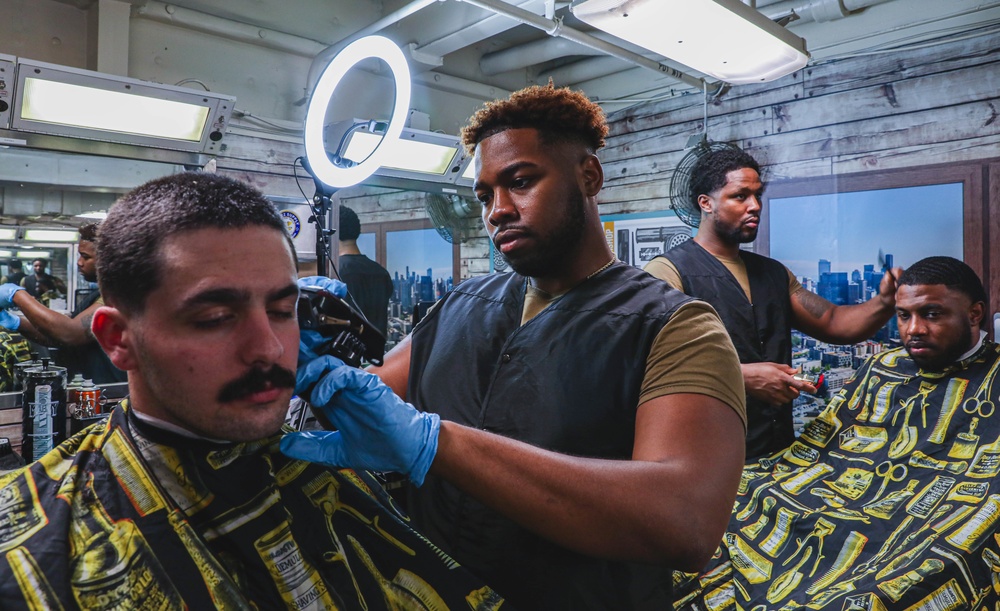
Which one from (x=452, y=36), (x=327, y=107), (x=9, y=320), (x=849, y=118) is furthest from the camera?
(x=452, y=36)

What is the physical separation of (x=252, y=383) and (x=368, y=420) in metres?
0.19

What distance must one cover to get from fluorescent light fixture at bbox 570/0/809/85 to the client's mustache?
1.78m

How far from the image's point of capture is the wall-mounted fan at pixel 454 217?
4.41 meters

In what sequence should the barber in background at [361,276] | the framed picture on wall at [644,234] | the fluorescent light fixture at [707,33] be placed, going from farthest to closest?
the framed picture on wall at [644,234] < the barber in background at [361,276] < the fluorescent light fixture at [707,33]

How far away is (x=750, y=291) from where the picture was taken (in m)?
2.78

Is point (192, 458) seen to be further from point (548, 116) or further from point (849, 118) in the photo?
point (849, 118)

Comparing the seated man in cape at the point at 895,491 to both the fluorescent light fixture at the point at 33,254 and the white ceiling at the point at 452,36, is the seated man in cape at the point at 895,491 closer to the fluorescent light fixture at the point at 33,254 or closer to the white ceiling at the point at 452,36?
the white ceiling at the point at 452,36

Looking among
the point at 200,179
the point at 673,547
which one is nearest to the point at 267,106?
the point at 200,179

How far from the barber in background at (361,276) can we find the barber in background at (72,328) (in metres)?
1.24

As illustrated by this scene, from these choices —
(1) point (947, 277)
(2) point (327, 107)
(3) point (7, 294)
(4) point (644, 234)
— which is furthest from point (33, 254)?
(1) point (947, 277)

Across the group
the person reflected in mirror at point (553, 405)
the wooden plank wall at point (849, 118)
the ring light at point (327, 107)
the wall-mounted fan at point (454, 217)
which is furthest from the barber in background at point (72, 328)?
the wooden plank wall at point (849, 118)

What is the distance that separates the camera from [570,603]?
1.16 meters

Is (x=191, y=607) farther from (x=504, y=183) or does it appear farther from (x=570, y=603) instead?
(x=504, y=183)

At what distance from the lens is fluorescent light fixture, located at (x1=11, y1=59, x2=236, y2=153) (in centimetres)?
254
